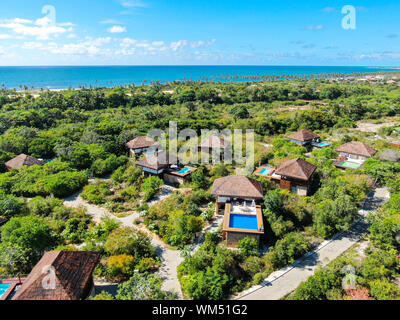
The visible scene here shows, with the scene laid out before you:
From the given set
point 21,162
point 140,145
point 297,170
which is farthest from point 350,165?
point 21,162

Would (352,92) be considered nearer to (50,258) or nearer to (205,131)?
(205,131)

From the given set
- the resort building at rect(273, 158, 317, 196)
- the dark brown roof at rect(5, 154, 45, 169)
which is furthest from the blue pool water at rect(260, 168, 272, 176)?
the dark brown roof at rect(5, 154, 45, 169)

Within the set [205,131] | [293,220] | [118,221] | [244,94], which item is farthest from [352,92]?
[118,221]

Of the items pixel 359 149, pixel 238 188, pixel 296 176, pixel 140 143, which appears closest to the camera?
pixel 238 188

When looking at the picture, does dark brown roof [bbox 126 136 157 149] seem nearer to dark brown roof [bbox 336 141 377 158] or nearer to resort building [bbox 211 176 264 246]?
resort building [bbox 211 176 264 246]

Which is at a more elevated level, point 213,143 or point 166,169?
point 213,143

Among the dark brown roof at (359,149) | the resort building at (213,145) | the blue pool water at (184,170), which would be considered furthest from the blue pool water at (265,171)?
the dark brown roof at (359,149)

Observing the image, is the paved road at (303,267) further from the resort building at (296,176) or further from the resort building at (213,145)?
the resort building at (213,145)

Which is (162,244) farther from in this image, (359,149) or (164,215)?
(359,149)
